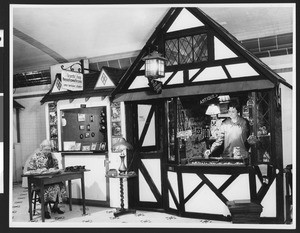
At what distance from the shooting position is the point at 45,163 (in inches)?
271

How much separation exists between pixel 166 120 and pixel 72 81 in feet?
7.10

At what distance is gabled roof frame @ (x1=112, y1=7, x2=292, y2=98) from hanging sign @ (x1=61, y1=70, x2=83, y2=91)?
92 cm

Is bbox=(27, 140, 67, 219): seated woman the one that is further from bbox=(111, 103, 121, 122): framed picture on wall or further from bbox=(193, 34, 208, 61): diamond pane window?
bbox=(193, 34, 208, 61): diamond pane window

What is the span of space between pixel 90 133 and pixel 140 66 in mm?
2705

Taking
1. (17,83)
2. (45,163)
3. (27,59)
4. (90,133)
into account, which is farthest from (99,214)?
(17,83)

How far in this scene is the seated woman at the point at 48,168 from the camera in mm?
6680

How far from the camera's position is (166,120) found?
655 centimetres

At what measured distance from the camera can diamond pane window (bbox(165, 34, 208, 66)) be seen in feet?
20.0

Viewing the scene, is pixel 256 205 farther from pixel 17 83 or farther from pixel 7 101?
pixel 17 83

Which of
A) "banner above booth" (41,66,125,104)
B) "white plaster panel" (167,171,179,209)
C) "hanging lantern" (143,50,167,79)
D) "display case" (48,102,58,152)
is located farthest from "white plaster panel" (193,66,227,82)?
"display case" (48,102,58,152)

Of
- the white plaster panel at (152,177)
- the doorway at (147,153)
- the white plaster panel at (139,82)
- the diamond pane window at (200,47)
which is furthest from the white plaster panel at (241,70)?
the white plaster panel at (152,177)

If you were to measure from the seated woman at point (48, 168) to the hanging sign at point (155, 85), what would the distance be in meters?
2.40

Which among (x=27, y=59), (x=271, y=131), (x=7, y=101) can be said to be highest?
(x=27, y=59)

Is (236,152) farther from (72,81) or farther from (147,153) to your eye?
→ (72,81)
